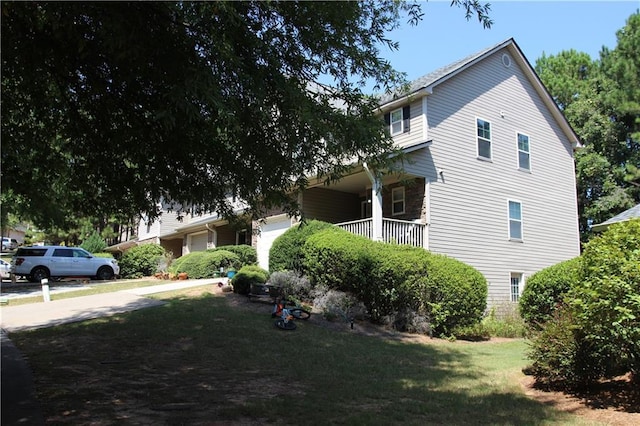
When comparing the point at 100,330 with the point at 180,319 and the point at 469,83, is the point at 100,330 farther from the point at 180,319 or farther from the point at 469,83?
the point at 469,83

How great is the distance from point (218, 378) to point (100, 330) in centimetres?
440

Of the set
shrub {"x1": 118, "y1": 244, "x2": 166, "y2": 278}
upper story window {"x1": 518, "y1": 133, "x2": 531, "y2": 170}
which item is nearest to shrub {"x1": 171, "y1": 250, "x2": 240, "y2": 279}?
shrub {"x1": 118, "y1": 244, "x2": 166, "y2": 278}

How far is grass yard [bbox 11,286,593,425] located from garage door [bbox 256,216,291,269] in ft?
22.9

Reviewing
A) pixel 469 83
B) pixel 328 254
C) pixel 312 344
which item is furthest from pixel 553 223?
pixel 312 344

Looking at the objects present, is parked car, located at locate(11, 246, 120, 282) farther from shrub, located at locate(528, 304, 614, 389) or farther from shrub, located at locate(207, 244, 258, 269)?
shrub, located at locate(528, 304, 614, 389)

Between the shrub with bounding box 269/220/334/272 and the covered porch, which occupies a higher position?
the covered porch

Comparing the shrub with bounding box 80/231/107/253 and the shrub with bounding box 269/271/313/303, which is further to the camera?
the shrub with bounding box 80/231/107/253

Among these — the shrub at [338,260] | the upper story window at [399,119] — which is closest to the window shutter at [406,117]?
the upper story window at [399,119]

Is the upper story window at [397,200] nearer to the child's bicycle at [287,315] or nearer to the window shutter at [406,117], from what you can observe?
the window shutter at [406,117]

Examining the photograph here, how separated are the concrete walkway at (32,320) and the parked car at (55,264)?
337 inches

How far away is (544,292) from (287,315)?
732 cm

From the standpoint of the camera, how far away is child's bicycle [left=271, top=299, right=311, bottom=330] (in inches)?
431

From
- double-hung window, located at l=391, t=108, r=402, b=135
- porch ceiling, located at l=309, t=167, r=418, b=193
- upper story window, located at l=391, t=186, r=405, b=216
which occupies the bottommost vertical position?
upper story window, located at l=391, t=186, r=405, b=216

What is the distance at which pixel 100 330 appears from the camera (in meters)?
10.4
